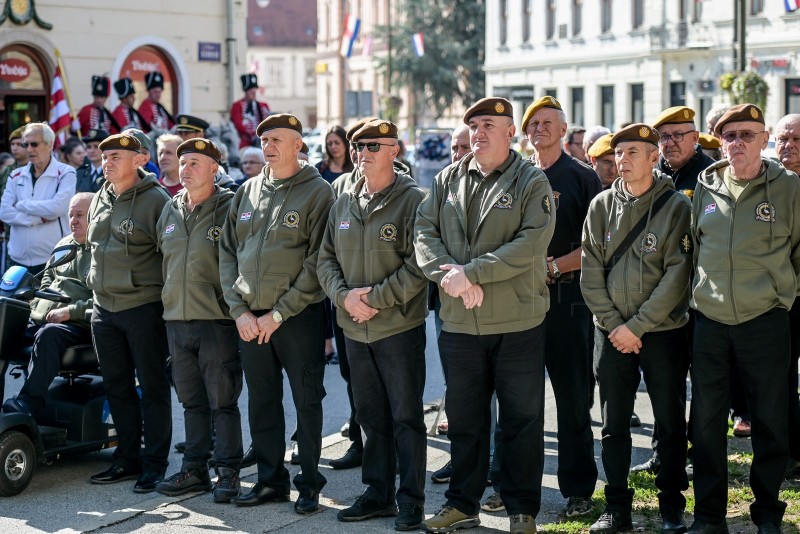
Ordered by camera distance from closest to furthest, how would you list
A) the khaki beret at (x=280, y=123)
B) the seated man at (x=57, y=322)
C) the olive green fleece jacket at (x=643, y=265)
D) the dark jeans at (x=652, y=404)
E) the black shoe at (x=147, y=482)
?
the olive green fleece jacket at (x=643, y=265) < the dark jeans at (x=652, y=404) < the khaki beret at (x=280, y=123) < the black shoe at (x=147, y=482) < the seated man at (x=57, y=322)

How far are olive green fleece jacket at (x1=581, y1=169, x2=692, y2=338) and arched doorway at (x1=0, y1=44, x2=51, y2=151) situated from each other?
1379cm

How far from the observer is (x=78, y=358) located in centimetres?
786

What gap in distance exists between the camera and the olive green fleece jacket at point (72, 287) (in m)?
7.79

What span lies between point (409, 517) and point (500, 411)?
2.40 feet

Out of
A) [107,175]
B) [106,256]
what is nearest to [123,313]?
[106,256]

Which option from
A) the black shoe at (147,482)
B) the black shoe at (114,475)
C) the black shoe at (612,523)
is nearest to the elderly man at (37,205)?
the black shoe at (114,475)

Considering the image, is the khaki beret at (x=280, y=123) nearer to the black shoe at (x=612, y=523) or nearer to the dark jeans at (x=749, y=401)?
the dark jeans at (x=749, y=401)

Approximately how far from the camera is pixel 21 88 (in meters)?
18.6

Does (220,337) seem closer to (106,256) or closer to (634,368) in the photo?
(106,256)

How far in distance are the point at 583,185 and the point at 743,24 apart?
60.9 feet

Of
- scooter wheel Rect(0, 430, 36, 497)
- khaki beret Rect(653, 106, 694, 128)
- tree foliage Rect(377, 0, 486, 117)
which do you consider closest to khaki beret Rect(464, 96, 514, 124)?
khaki beret Rect(653, 106, 694, 128)

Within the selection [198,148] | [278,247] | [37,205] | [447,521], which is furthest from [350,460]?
[37,205]

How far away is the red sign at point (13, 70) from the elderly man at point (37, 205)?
8222 mm

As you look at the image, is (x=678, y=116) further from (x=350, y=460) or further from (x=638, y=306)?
(x=350, y=460)
